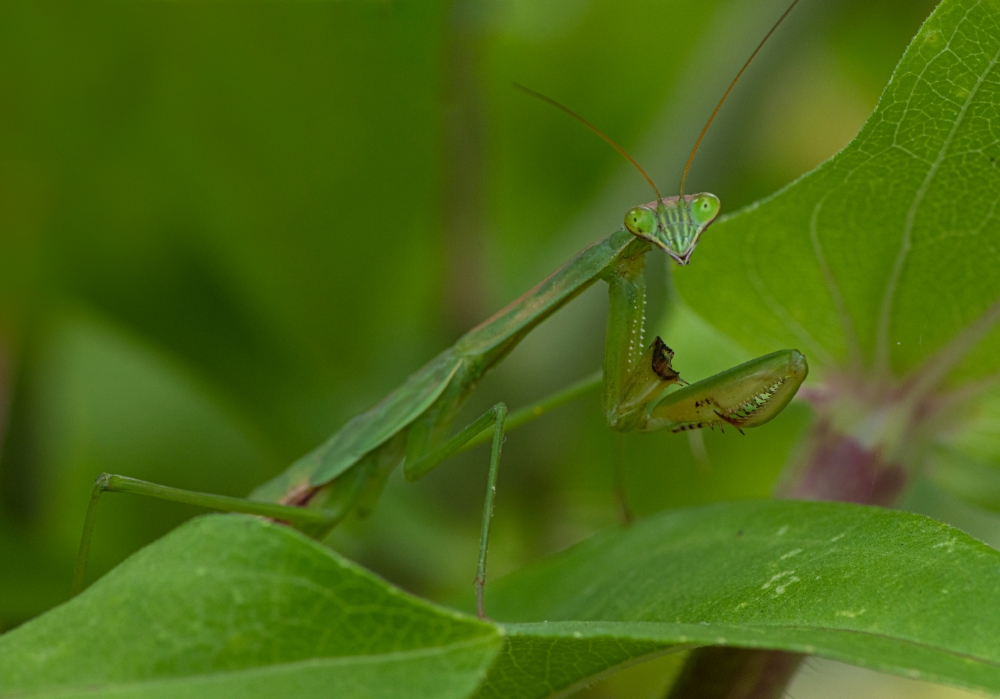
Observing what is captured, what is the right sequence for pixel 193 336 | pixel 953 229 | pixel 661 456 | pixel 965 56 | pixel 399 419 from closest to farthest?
pixel 965 56 < pixel 953 229 < pixel 399 419 < pixel 193 336 < pixel 661 456

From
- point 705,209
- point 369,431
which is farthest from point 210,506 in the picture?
point 705,209

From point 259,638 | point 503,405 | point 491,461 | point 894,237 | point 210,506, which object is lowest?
point 259,638

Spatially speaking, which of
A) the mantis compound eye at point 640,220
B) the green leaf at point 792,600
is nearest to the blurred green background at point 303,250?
the mantis compound eye at point 640,220

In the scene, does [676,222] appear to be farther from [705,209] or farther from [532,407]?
[532,407]

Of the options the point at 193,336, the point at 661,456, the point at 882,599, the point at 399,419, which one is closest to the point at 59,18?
the point at 193,336

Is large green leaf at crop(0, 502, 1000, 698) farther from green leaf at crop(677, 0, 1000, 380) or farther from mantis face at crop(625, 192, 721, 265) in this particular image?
mantis face at crop(625, 192, 721, 265)

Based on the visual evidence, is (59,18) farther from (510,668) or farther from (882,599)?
(882,599)

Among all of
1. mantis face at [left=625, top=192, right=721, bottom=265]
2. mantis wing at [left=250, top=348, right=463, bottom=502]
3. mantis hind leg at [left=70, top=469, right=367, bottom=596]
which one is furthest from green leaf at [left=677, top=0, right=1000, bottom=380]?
mantis hind leg at [left=70, top=469, right=367, bottom=596]
